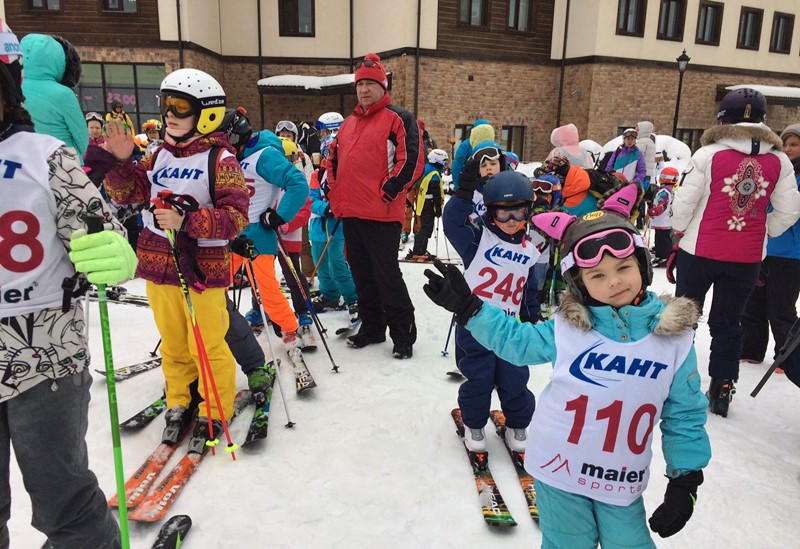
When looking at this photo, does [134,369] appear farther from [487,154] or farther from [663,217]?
[663,217]

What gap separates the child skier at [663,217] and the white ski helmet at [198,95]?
7650 millimetres

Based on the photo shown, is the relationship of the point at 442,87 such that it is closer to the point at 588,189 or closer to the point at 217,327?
the point at 588,189

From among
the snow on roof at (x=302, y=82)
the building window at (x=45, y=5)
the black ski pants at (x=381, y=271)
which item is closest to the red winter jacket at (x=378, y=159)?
the black ski pants at (x=381, y=271)

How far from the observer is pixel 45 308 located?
1728 millimetres

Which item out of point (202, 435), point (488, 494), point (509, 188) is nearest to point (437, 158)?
point (509, 188)

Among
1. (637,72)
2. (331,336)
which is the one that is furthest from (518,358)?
(637,72)

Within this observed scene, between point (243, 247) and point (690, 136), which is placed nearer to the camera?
point (243, 247)

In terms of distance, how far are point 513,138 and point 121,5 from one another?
48.3 ft

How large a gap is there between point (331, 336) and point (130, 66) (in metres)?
16.4

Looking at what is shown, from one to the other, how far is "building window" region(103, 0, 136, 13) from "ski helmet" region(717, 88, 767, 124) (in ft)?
61.2

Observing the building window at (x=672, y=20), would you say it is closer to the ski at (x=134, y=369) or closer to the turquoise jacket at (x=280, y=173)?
the turquoise jacket at (x=280, y=173)

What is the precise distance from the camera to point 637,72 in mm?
19891

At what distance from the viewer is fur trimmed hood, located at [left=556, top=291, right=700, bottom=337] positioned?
5.70ft

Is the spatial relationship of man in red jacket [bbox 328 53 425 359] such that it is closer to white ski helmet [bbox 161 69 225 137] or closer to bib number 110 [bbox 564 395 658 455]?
white ski helmet [bbox 161 69 225 137]
